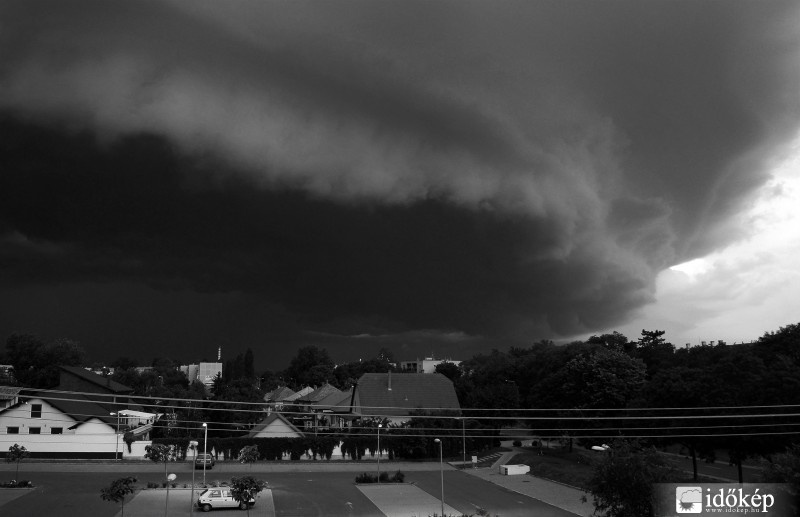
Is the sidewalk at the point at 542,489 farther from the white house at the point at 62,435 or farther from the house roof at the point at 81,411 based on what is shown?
the house roof at the point at 81,411

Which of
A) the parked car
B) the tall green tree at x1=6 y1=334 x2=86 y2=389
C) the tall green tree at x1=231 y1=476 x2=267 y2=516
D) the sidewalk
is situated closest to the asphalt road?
the parked car

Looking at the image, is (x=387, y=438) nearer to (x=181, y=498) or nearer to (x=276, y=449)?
(x=276, y=449)

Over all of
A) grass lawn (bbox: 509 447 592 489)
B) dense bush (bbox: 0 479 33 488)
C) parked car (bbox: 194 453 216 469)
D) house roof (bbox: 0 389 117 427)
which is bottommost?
grass lawn (bbox: 509 447 592 489)

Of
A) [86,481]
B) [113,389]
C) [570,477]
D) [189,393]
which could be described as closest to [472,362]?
[189,393]

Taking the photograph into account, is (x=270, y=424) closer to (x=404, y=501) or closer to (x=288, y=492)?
(x=288, y=492)

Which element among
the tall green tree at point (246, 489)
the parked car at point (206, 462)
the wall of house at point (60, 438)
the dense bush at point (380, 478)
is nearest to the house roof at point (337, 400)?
the parked car at point (206, 462)

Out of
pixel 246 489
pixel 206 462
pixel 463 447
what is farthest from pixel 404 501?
pixel 463 447

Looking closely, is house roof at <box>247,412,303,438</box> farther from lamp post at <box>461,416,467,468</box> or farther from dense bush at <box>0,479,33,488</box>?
dense bush at <box>0,479,33,488</box>
